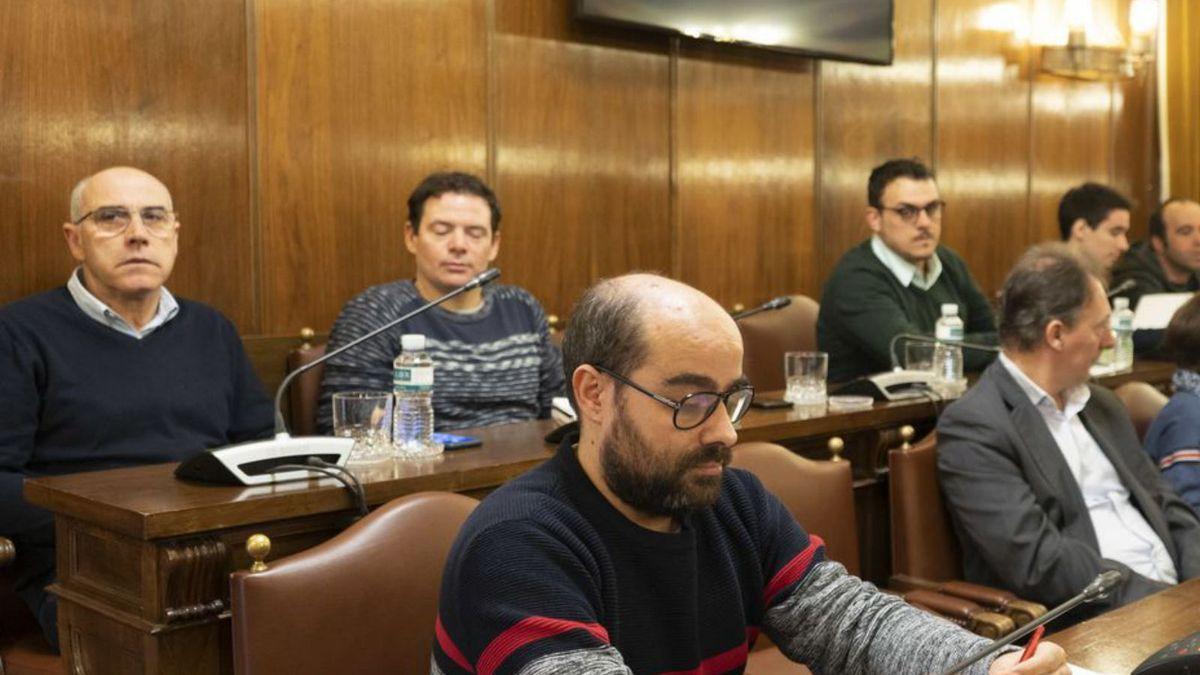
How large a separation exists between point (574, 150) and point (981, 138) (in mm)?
2548

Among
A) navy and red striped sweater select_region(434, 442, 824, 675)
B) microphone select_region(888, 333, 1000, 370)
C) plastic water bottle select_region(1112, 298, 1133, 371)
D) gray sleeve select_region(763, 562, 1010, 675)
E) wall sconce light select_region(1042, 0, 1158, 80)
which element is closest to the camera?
navy and red striped sweater select_region(434, 442, 824, 675)

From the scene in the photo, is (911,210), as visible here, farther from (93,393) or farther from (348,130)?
(93,393)

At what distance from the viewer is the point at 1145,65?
721 cm

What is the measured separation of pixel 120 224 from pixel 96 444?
499 mm

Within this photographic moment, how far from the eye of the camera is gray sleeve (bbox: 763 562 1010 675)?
1.64 m

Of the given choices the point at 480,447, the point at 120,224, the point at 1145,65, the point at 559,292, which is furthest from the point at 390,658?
the point at 1145,65

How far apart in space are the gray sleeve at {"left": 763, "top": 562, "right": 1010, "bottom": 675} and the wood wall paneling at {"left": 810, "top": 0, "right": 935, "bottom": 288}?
148 inches

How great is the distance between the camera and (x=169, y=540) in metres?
1.96

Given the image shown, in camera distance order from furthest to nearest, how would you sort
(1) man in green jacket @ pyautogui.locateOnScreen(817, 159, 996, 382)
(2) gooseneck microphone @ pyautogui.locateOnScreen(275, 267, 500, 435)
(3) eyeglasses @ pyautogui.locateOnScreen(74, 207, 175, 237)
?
1. (1) man in green jacket @ pyautogui.locateOnScreen(817, 159, 996, 382)
2. (3) eyeglasses @ pyautogui.locateOnScreen(74, 207, 175, 237)
3. (2) gooseneck microphone @ pyautogui.locateOnScreen(275, 267, 500, 435)

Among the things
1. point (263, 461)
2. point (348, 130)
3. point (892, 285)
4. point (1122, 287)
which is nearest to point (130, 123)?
point (348, 130)

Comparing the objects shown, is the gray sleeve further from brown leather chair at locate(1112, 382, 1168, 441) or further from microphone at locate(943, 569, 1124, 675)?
brown leather chair at locate(1112, 382, 1168, 441)

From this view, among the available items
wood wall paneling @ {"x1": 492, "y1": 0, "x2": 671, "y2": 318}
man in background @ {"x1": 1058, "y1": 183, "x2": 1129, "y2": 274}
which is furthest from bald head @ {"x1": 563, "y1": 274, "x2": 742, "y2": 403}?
man in background @ {"x1": 1058, "y1": 183, "x2": 1129, "y2": 274}

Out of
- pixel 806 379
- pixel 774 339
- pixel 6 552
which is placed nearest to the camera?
pixel 6 552

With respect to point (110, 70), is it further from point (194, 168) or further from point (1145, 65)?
point (1145, 65)
